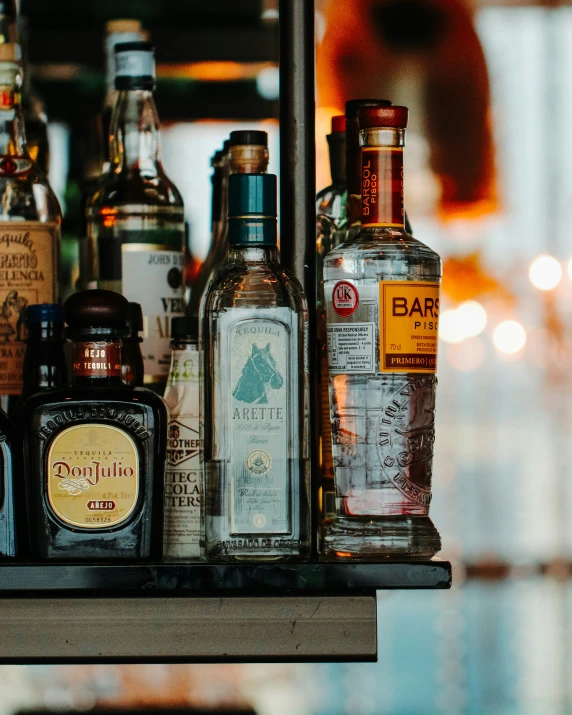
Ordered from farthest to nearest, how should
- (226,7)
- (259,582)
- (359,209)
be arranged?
(226,7)
(359,209)
(259,582)

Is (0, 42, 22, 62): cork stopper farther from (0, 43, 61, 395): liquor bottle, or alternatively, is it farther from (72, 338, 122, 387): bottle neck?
(72, 338, 122, 387): bottle neck

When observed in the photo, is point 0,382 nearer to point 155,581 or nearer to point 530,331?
point 155,581

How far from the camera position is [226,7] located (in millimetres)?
1081

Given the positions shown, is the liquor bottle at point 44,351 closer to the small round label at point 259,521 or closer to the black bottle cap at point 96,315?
the black bottle cap at point 96,315

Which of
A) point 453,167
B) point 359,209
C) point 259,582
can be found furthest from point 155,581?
point 453,167

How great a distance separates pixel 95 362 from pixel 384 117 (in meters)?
0.26

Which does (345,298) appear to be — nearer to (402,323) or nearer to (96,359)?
(402,323)

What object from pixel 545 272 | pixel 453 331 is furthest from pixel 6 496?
pixel 545 272

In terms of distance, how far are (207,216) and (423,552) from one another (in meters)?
0.52

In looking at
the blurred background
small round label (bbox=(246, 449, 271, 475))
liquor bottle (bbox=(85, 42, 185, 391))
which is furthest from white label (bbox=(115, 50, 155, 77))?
the blurred background

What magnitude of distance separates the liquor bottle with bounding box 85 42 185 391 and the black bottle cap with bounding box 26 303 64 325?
10cm

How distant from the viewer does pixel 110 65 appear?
3.55 feet

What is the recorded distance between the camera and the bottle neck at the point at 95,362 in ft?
2.54

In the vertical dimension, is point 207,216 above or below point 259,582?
above
